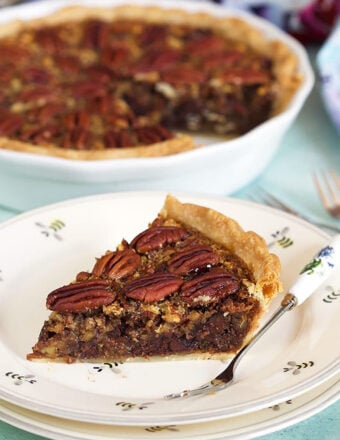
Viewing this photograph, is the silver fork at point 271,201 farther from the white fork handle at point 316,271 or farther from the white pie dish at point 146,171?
the white fork handle at point 316,271

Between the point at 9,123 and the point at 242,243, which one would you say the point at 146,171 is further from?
the point at 9,123

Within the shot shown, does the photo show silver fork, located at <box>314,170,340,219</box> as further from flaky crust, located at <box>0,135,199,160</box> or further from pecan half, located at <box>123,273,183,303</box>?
pecan half, located at <box>123,273,183,303</box>

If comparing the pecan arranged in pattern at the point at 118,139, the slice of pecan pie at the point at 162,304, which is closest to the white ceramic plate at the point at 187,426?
the slice of pecan pie at the point at 162,304

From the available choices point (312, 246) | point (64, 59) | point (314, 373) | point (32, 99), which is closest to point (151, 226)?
point (312, 246)

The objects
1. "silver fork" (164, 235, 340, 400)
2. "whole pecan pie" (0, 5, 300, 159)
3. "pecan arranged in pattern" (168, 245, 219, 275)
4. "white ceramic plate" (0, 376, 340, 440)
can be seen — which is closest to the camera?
"white ceramic plate" (0, 376, 340, 440)

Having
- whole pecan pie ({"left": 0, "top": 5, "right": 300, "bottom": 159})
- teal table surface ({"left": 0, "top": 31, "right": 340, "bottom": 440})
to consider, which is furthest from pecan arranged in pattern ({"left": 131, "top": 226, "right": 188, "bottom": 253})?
whole pecan pie ({"left": 0, "top": 5, "right": 300, "bottom": 159})

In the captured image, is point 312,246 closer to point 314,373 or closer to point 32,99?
point 314,373

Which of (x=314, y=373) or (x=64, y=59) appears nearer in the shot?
(x=314, y=373)
